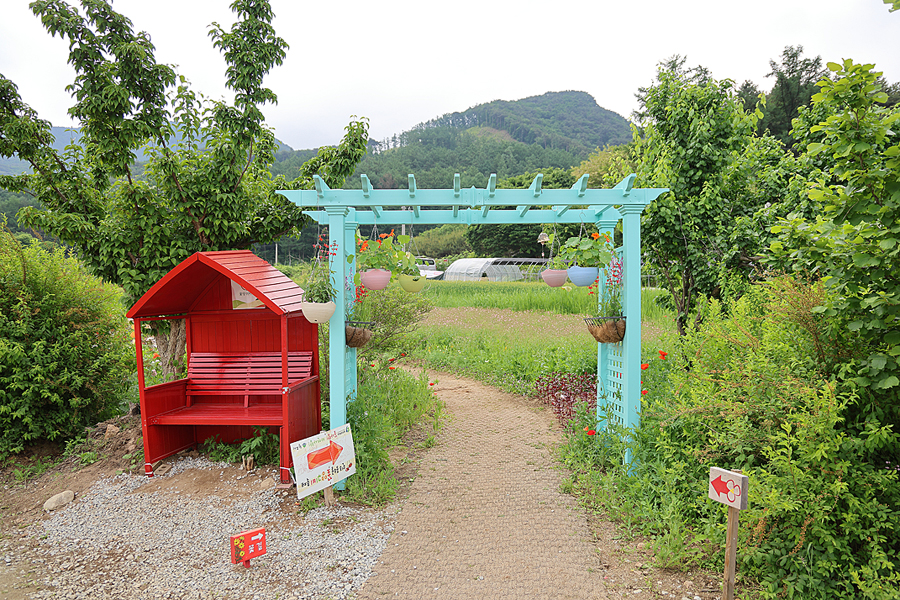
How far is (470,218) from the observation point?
15.8 feet

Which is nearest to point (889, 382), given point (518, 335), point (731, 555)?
point (731, 555)

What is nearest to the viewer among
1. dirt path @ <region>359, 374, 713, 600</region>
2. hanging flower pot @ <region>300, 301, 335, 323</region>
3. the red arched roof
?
dirt path @ <region>359, 374, 713, 600</region>

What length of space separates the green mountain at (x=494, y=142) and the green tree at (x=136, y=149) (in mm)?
8489

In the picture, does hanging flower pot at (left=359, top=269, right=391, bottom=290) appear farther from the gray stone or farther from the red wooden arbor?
the gray stone

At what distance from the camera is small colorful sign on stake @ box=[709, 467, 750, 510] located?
103 inches

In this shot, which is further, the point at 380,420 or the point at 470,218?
the point at 380,420

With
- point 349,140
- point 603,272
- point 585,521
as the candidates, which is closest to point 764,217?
point 603,272

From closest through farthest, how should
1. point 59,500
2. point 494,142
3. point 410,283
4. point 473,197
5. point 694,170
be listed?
point 473,197 → point 59,500 → point 410,283 → point 694,170 → point 494,142

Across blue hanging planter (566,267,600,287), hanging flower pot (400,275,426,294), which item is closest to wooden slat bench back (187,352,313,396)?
hanging flower pot (400,275,426,294)

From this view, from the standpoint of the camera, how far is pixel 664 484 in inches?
149

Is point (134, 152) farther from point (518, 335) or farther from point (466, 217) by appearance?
point (518, 335)

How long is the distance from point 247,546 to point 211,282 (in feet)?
10.1

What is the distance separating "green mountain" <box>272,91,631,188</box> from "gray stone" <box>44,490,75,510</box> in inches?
434

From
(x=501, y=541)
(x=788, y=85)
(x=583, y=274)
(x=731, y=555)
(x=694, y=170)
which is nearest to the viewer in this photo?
(x=731, y=555)
